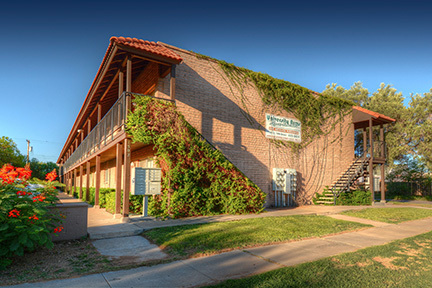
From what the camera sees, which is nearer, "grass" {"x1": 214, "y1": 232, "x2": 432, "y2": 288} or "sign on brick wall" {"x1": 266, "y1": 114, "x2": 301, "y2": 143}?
"grass" {"x1": 214, "y1": 232, "x2": 432, "y2": 288}

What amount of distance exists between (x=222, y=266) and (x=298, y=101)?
45.4 feet

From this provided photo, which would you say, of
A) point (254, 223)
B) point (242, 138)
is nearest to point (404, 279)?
point (254, 223)

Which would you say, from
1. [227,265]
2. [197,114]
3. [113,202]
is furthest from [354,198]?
[227,265]

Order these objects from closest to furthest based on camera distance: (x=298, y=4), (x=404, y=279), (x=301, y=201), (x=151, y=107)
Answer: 1. (x=404, y=279)
2. (x=151, y=107)
3. (x=298, y=4)
4. (x=301, y=201)

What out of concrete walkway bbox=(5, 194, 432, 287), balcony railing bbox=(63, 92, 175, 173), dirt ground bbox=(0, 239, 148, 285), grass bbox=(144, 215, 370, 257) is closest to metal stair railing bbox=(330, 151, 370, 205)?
grass bbox=(144, 215, 370, 257)

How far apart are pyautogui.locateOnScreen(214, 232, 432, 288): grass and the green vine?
397 inches

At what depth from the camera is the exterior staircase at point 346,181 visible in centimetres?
1645

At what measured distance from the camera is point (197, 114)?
1240 centimetres

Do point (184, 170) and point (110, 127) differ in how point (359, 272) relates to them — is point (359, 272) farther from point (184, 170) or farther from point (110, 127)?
point (110, 127)

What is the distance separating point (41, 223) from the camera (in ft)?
15.9

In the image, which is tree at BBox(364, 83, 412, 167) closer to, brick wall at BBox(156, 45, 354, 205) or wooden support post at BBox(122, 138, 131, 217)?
brick wall at BBox(156, 45, 354, 205)

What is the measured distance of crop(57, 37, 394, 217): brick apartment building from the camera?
392 inches

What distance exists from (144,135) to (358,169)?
14520 mm

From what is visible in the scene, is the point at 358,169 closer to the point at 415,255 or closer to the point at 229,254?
the point at 415,255
